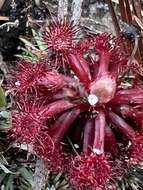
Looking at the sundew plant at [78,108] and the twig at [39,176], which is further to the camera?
the twig at [39,176]

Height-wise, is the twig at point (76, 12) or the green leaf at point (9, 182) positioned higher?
the twig at point (76, 12)

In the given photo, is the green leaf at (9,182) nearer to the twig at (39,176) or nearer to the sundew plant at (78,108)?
the twig at (39,176)

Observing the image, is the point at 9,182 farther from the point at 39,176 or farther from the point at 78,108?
the point at 78,108

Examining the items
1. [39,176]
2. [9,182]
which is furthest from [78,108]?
[9,182]

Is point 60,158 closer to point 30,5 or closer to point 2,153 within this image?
point 2,153

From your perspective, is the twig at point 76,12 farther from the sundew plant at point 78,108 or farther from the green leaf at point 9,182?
the green leaf at point 9,182

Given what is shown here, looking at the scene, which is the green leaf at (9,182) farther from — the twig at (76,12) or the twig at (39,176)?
the twig at (76,12)

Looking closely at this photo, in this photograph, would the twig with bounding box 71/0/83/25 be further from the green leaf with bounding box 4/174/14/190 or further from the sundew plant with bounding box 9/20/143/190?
the green leaf with bounding box 4/174/14/190

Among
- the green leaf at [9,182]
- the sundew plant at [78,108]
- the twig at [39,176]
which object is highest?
the sundew plant at [78,108]

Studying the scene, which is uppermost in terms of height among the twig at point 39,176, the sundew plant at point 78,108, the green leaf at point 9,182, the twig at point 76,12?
the twig at point 76,12

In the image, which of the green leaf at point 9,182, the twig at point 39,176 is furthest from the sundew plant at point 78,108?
the green leaf at point 9,182

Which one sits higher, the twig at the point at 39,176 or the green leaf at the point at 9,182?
the twig at the point at 39,176

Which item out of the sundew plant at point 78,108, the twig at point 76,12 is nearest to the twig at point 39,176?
the sundew plant at point 78,108
